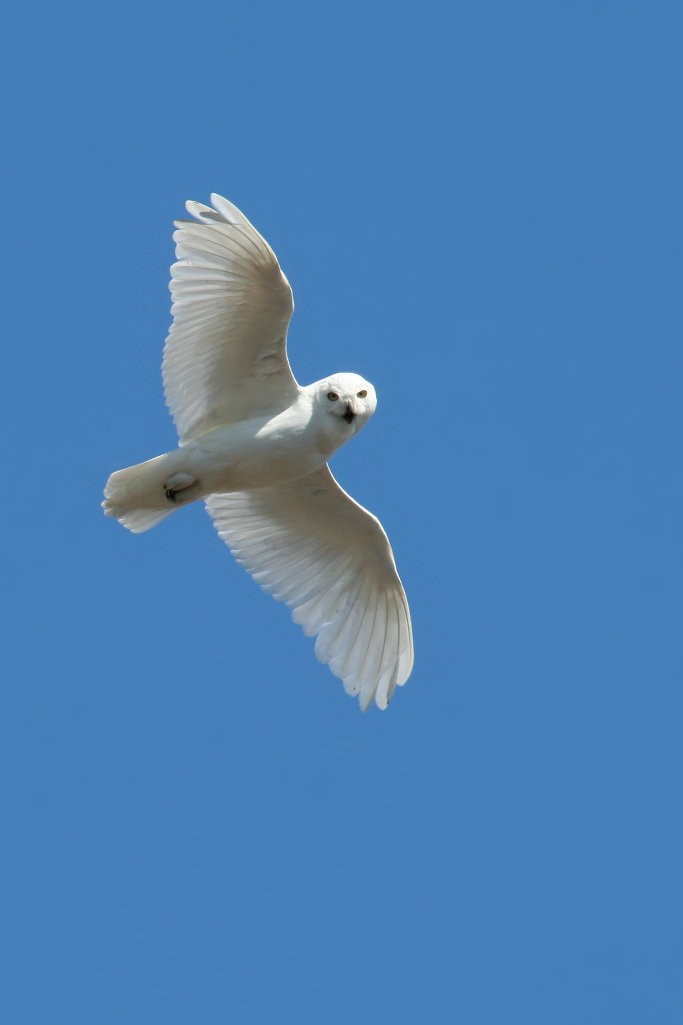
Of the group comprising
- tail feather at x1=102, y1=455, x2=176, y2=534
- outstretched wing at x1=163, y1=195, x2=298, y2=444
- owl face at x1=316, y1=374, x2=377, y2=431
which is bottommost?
tail feather at x1=102, y1=455, x2=176, y2=534

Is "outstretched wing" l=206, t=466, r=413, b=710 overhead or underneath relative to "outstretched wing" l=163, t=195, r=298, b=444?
underneath

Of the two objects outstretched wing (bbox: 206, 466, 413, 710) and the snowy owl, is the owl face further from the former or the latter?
outstretched wing (bbox: 206, 466, 413, 710)

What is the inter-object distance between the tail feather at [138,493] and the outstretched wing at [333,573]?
1454 millimetres

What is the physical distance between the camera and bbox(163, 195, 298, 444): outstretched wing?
18.6m

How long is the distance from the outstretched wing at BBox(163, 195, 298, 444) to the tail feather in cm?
58

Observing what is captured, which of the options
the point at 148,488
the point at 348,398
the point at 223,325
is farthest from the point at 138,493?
the point at 348,398

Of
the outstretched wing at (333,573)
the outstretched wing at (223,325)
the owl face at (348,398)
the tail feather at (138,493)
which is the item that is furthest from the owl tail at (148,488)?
the outstretched wing at (333,573)

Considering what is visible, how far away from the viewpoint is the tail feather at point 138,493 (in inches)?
748

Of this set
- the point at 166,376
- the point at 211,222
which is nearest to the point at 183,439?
the point at 166,376

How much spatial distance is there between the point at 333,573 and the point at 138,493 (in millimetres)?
2552

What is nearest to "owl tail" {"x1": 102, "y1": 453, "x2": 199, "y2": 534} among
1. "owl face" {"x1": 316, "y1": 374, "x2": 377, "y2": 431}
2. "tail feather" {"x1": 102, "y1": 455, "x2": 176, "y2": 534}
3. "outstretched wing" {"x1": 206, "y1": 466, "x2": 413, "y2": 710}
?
"tail feather" {"x1": 102, "y1": 455, "x2": 176, "y2": 534}

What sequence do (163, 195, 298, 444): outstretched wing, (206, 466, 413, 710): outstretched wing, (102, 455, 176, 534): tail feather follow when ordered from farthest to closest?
(206, 466, 413, 710): outstretched wing, (102, 455, 176, 534): tail feather, (163, 195, 298, 444): outstretched wing

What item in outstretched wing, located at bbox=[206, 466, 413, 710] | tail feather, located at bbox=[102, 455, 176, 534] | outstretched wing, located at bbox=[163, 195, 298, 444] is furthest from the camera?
outstretched wing, located at bbox=[206, 466, 413, 710]

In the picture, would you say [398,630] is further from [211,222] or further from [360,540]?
[211,222]
